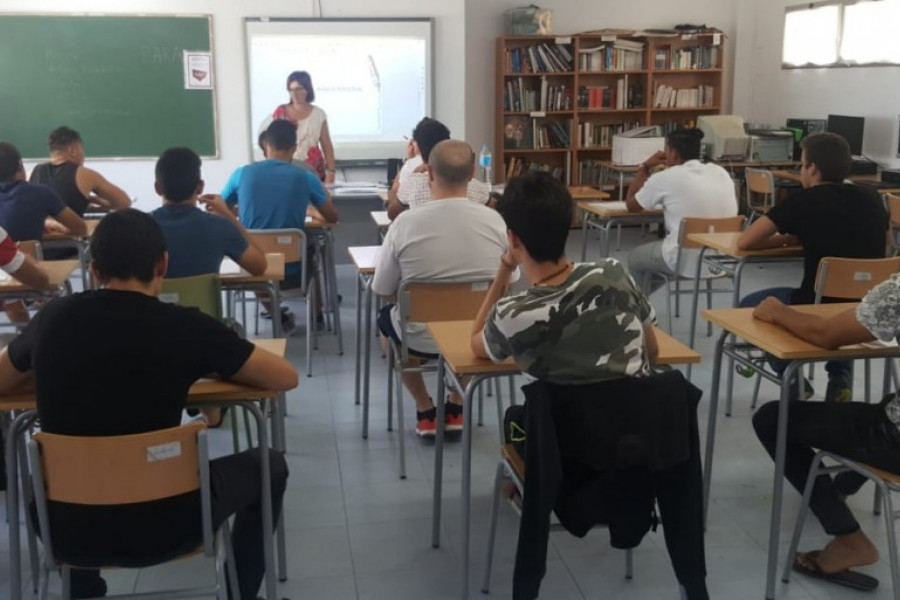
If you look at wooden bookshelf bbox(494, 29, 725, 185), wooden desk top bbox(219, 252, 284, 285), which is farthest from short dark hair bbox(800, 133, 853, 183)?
wooden bookshelf bbox(494, 29, 725, 185)

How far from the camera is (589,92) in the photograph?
29.8 feet

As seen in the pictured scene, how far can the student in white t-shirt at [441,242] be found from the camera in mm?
3240

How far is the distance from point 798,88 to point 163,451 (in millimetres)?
8446

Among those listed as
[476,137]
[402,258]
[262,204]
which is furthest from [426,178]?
[476,137]

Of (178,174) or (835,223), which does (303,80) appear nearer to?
(178,174)

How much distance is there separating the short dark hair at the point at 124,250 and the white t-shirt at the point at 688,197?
11.3 ft

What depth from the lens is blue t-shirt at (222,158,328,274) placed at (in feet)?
15.3

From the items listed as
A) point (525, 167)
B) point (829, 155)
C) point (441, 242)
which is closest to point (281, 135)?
point (441, 242)

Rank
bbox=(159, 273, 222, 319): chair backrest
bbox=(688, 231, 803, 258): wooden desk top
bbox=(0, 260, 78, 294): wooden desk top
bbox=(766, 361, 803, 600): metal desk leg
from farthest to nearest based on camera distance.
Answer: bbox=(688, 231, 803, 258): wooden desk top → bbox=(0, 260, 78, 294): wooden desk top → bbox=(159, 273, 222, 319): chair backrest → bbox=(766, 361, 803, 600): metal desk leg

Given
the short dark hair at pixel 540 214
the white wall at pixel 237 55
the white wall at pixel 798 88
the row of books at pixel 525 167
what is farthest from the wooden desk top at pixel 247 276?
the white wall at pixel 798 88

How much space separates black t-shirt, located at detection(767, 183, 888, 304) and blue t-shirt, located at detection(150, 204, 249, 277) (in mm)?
2267

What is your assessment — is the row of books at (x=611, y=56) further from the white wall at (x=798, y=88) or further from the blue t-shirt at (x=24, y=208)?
the blue t-shirt at (x=24, y=208)

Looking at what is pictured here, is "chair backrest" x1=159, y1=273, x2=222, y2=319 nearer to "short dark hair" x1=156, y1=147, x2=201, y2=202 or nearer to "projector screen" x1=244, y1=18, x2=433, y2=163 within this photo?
"short dark hair" x1=156, y1=147, x2=201, y2=202

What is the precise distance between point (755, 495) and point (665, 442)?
1.51 meters
